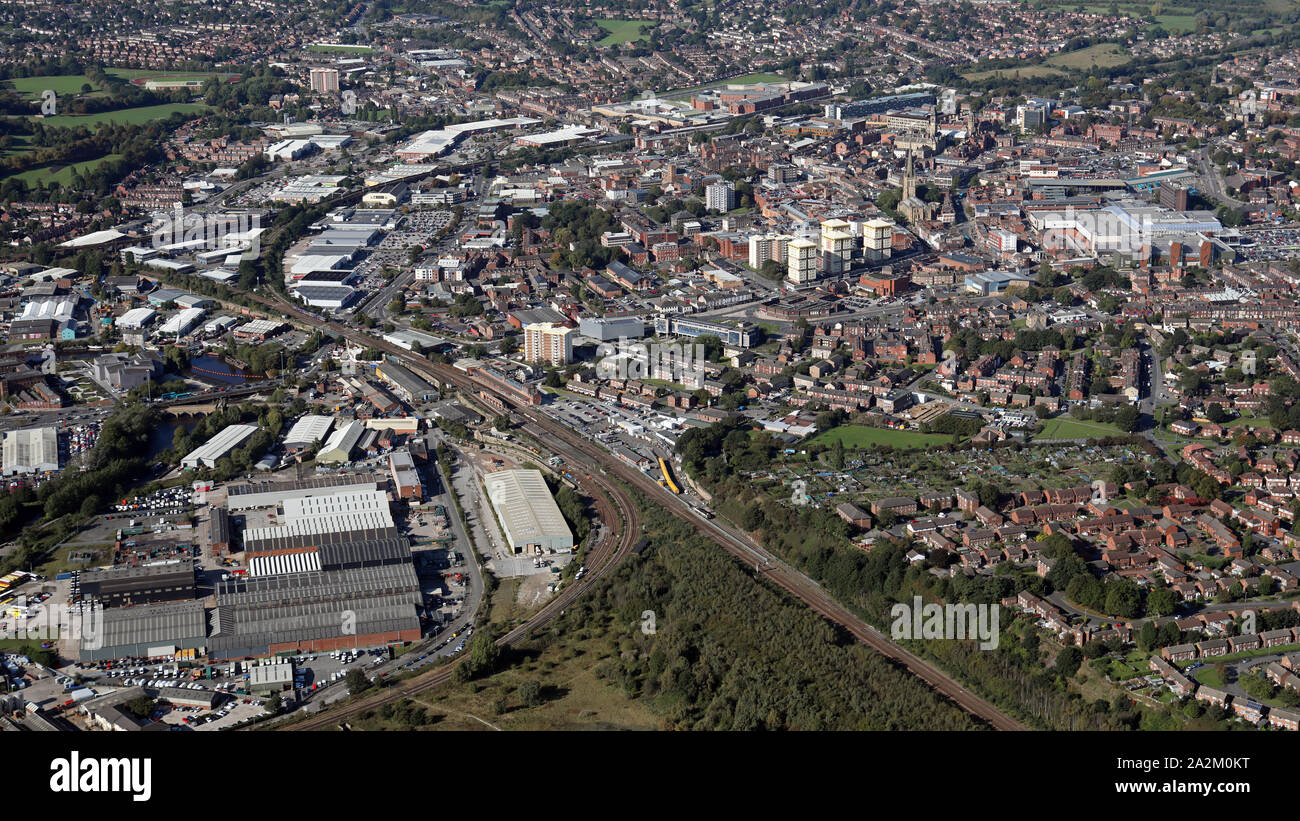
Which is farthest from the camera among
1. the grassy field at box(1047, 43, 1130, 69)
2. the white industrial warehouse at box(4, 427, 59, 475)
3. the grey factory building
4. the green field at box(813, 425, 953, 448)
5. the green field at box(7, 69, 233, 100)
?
the grassy field at box(1047, 43, 1130, 69)

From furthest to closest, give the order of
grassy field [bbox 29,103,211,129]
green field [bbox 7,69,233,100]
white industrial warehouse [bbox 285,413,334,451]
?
green field [bbox 7,69,233,100] < grassy field [bbox 29,103,211,129] < white industrial warehouse [bbox 285,413,334,451]

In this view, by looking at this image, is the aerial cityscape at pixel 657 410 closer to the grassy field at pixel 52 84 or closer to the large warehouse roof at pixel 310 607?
the large warehouse roof at pixel 310 607

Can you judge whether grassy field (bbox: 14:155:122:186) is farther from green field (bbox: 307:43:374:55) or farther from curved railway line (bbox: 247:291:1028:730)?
curved railway line (bbox: 247:291:1028:730)

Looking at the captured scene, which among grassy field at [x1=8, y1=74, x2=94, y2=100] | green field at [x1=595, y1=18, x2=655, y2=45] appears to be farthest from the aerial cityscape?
green field at [x1=595, y1=18, x2=655, y2=45]

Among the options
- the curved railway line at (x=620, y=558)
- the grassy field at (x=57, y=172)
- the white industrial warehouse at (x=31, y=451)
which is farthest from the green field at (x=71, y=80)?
the curved railway line at (x=620, y=558)
